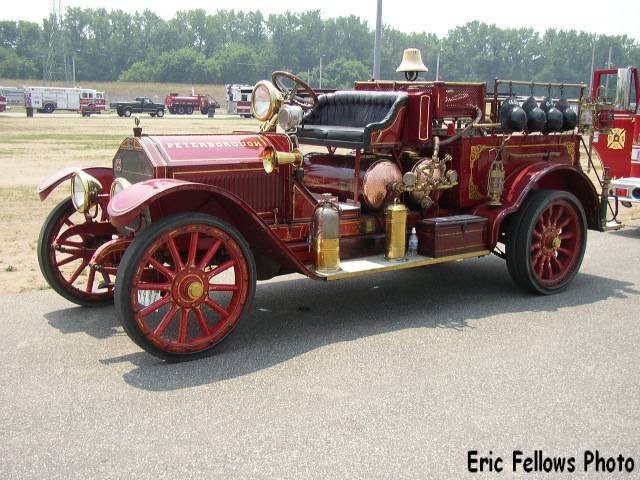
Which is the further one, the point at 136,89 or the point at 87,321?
the point at 136,89

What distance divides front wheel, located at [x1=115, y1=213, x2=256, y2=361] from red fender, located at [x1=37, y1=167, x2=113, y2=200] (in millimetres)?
1094

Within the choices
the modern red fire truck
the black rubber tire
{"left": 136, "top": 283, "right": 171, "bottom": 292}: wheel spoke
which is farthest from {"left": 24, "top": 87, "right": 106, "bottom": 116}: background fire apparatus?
{"left": 136, "top": 283, "right": 171, "bottom": 292}: wheel spoke

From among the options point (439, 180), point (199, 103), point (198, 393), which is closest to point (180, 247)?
point (198, 393)

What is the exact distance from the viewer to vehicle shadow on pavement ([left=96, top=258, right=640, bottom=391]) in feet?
13.4

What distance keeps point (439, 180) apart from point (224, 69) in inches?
3841

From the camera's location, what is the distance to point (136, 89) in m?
85.2

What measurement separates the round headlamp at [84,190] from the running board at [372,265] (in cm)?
165

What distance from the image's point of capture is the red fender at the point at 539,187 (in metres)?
5.55

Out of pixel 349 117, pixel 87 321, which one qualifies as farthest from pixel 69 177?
pixel 349 117

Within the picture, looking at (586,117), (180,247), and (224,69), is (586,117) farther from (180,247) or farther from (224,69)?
(224,69)

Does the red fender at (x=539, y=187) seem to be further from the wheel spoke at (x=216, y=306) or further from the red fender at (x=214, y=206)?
the wheel spoke at (x=216, y=306)

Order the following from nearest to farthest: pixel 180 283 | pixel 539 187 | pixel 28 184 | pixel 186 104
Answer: pixel 180 283 < pixel 539 187 < pixel 28 184 < pixel 186 104

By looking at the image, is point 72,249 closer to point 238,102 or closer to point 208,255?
point 208,255

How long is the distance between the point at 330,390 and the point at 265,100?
2.39 meters
